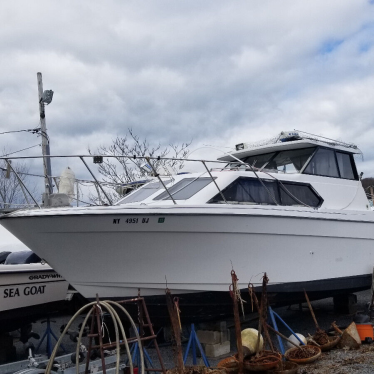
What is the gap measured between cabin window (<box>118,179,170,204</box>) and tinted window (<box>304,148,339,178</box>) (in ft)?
8.42

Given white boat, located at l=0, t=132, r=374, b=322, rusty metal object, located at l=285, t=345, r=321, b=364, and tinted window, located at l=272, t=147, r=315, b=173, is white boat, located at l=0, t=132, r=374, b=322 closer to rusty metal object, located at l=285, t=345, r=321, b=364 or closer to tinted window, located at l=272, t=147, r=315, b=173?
tinted window, located at l=272, t=147, r=315, b=173

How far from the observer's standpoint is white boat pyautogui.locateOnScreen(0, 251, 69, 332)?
7121mm

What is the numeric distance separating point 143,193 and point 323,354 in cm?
348

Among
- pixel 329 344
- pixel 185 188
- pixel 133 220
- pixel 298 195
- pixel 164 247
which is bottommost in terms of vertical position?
pixel 329 344

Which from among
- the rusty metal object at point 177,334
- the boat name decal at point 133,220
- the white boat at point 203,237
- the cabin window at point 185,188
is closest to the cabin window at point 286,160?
the white boat at point 203,237

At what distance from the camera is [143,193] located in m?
7.61

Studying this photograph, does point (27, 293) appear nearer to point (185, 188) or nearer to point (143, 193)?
point (143, 193)

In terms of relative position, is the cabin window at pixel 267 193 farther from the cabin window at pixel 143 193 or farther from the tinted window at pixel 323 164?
the cabin window at pixel 143 193

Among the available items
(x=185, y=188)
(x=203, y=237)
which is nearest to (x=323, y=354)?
(x=203, y=237)

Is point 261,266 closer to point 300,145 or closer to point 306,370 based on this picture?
point 306,370

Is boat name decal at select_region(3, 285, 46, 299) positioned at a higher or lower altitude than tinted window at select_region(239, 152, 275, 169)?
lower

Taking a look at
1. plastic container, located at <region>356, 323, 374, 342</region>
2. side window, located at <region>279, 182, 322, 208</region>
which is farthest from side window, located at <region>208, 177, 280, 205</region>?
plastic container, located at <region>356, 323, 374, 342</region>

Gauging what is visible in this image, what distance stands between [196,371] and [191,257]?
171 cm

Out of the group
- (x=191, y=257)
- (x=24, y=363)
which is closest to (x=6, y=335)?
(x=24, y=363)
